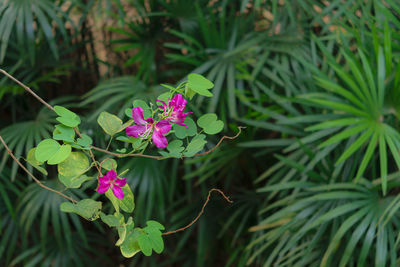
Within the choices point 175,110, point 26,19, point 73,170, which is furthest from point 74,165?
point 26,19

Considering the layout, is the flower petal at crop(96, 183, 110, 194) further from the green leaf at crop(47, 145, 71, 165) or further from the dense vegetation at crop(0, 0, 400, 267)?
the dense vegetation at crop(0, 0, 400, 267)

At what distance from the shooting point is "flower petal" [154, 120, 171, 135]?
1.42ft

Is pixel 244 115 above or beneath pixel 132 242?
beneath

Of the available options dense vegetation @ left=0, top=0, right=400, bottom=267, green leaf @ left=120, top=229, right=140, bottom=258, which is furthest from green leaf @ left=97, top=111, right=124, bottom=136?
dense vegetation @ left=0, top=0, right=400, bottom=267

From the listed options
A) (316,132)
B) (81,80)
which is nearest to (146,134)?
(316,132)

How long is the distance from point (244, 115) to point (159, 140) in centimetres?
99

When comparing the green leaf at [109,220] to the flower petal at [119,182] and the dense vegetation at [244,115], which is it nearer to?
the flower petal at [119,182]

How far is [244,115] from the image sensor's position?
1.40 meters

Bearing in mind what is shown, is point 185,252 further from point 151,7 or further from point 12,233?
point 151,7

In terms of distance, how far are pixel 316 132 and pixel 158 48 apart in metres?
0.70

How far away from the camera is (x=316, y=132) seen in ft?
3.64

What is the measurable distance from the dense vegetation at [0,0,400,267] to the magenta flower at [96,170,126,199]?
0.62 meters

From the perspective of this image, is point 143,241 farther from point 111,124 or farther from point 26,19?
point 26,19

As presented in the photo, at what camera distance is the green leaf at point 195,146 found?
45 cm
